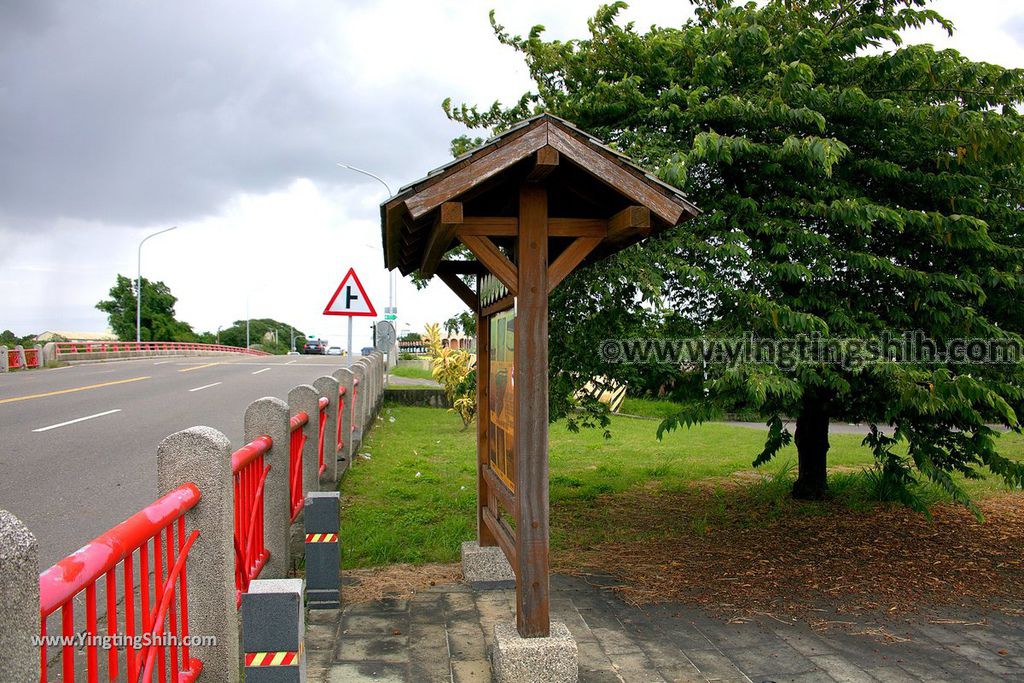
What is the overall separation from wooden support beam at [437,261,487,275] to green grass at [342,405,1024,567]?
2.34 m

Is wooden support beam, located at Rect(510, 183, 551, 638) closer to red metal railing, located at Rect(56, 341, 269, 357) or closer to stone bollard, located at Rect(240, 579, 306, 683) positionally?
stone bollard, located at Rect(240, 579, 306, 683)

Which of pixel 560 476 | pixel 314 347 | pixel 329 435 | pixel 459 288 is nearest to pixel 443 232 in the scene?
pixel 459 288

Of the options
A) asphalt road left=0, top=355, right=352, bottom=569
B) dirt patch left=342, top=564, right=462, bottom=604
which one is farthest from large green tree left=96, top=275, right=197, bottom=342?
dirt patch left=342, top=564, right=462, bottom=604

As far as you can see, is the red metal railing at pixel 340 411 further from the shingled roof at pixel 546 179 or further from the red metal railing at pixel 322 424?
the shingled roof at pixel 546 179

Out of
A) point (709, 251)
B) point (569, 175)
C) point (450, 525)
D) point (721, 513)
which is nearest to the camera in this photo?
A: point (569, 175)

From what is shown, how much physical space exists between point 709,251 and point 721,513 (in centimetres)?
370

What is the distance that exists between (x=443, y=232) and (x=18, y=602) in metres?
3.31

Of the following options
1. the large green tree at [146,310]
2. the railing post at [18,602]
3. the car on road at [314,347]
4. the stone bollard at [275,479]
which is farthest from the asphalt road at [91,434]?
the large green tree at [146,310]

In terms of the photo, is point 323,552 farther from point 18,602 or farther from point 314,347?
point 314,347

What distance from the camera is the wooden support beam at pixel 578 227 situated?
16.2ft

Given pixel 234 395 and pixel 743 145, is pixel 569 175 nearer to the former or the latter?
pixel 743 145

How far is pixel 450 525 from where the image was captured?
8055 mm

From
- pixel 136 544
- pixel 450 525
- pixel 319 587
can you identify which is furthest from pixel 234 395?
pixel 136 544

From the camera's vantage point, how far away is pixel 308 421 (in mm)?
→ 7004
